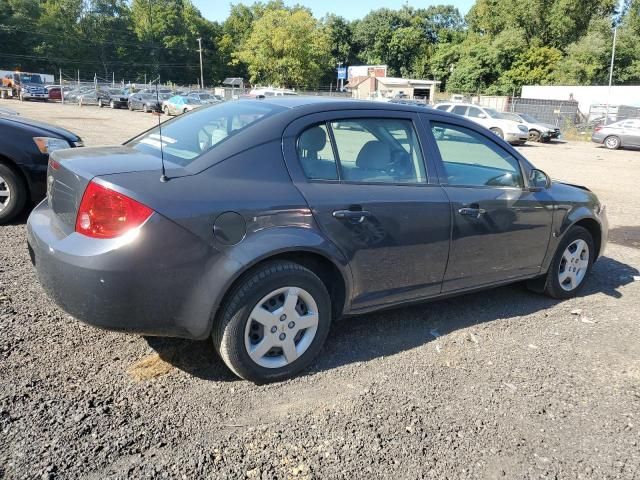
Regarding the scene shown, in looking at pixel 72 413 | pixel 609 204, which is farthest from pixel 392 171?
pixel 609 204

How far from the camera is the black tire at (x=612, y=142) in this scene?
80.0ft

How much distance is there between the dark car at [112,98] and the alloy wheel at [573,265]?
39.7m

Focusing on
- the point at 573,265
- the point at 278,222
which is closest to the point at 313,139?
the point at 278,222

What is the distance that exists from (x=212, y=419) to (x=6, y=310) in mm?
2023

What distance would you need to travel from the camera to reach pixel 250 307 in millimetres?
2881

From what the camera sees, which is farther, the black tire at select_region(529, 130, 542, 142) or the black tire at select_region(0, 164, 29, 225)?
the black tire at select_region(529, 130, 542, 142)

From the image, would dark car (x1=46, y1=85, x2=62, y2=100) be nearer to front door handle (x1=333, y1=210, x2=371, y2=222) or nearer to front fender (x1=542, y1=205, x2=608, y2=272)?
front fender (x1=542, y1=205, x2=608, y2=272)

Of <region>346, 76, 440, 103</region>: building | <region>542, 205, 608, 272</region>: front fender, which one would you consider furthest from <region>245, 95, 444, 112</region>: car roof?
<region>346, 76, 440, 103</region>: building

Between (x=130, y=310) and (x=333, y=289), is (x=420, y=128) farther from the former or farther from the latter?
(x=130, y=310)

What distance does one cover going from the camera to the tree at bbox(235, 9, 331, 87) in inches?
2704

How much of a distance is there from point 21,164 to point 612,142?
2556cm

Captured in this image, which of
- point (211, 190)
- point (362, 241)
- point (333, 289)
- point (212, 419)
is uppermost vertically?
point (211, 190)

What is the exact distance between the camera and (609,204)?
9.73 metres

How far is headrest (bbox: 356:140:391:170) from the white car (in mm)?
20527
